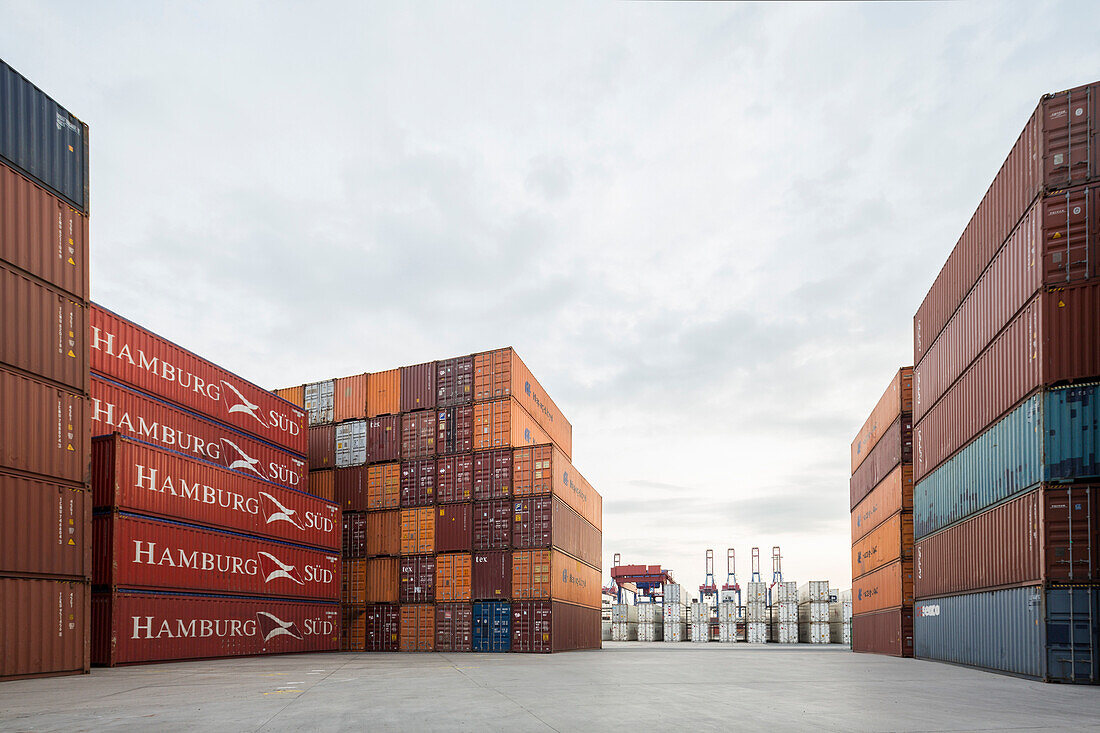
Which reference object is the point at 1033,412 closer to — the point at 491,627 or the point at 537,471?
the point at 537,471

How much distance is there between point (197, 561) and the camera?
90.6 ft

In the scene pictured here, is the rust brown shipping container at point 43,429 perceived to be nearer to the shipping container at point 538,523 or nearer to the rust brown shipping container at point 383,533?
the shipping container at point 538,523

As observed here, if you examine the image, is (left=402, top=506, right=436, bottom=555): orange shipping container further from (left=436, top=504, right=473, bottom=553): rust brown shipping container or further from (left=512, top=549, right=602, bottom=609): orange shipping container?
(left=512, top=549, right=602, bottom=609): orange shipping container

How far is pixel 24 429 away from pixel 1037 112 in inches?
1000

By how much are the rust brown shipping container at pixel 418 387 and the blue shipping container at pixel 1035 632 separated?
2433 cm

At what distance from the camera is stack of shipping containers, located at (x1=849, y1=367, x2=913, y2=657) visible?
34094mm

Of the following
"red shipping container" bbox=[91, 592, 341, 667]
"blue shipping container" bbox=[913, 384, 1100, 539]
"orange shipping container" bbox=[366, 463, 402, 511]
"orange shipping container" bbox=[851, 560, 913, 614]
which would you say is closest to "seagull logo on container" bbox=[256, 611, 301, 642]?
"red shipping container" bbox=[91, 592, 341, 667]

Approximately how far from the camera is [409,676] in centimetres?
1912

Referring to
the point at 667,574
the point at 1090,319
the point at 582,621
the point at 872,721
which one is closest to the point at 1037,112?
the point at 1090,319

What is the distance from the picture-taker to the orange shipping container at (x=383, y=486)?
39.1 m

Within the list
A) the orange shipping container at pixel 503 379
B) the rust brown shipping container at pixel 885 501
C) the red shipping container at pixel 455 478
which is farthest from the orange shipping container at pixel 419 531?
the rust brown shipping container at pixel 885 501

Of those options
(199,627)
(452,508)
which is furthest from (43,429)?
(452,508)

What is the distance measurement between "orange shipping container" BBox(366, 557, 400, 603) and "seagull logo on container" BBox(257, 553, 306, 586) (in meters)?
5.17

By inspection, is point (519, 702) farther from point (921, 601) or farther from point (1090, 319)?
point (921, 601)
